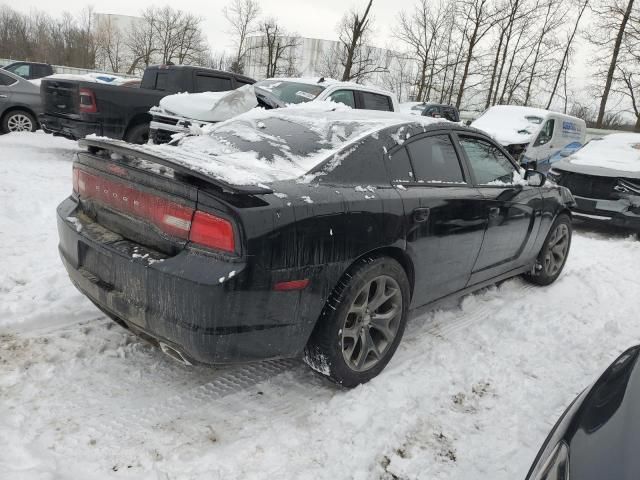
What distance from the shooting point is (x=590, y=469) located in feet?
4.39

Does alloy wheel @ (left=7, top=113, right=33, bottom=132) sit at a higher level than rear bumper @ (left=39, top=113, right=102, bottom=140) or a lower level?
lower

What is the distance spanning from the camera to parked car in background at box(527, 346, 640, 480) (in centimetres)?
133

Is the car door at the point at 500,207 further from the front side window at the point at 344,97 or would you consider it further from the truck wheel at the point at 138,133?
the truck wheel at the point at 138,133

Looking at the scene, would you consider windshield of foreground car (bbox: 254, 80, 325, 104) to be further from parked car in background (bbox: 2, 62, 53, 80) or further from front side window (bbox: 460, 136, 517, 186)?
parked car in background (bbox: 2, 62, 53, 80)

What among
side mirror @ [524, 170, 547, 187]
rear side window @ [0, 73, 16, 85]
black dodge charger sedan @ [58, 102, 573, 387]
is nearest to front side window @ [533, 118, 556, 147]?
side mirror @ [524, 170, 547, 187]

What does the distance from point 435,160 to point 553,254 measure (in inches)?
95.5

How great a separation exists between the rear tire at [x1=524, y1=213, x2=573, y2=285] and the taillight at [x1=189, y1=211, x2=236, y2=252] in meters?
3.66

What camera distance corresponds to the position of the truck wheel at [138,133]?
8.53 metres

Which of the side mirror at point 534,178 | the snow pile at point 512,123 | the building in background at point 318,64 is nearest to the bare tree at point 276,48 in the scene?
the building in background at point 318,64

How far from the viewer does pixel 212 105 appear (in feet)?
25.0

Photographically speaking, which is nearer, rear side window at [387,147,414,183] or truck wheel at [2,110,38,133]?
rear side window at [387,147,414,183]

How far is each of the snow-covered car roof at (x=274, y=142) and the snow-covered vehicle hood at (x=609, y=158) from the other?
5.29 metres

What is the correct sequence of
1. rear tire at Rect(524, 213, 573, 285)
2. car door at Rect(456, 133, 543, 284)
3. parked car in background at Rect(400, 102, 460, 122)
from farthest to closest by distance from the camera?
parked car in background at Rect(400, 102, 460, 122)
rear tire at Rect(524, 213, 573, 285)
car door at Rect(456, 133, 543, 284)

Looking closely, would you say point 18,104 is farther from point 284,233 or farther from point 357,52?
point 357,52
